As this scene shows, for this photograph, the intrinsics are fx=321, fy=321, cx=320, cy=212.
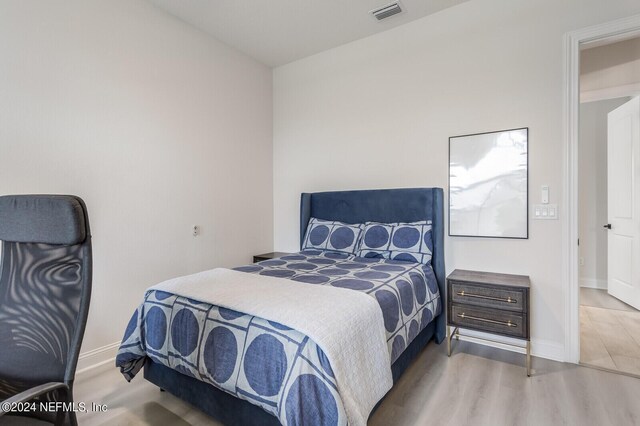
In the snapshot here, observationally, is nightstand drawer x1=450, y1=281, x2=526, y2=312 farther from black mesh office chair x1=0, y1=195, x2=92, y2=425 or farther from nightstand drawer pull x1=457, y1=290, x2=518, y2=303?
black mesh office chair x1=0, y1=195, x2=92, y2=425

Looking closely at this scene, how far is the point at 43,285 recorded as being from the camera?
46.9 inches

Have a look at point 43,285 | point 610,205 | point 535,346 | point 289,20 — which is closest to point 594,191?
point 610,205

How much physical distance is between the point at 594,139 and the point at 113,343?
240 inches

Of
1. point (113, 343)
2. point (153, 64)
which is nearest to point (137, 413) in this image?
point (113, 343)

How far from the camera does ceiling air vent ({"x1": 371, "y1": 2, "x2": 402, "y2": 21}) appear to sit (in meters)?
2.91

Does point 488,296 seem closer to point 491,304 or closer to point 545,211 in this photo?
point 491,304

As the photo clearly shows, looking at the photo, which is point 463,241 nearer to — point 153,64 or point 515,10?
point 515,10

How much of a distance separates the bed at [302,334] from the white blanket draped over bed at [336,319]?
0.14ft

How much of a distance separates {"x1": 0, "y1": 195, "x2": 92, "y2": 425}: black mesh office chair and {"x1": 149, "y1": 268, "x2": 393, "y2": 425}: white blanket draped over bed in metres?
0.67

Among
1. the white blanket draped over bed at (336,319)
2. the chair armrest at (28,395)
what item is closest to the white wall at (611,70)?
the white blanket draped over bed at (336,319)

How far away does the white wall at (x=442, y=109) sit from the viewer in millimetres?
2535

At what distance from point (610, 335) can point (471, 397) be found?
1.90 metres

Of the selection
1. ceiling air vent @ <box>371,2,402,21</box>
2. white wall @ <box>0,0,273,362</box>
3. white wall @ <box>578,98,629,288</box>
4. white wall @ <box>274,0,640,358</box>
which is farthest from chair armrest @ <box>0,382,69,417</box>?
white wall @ <box>578,98,629,288</box>

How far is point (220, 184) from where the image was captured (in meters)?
3.51
